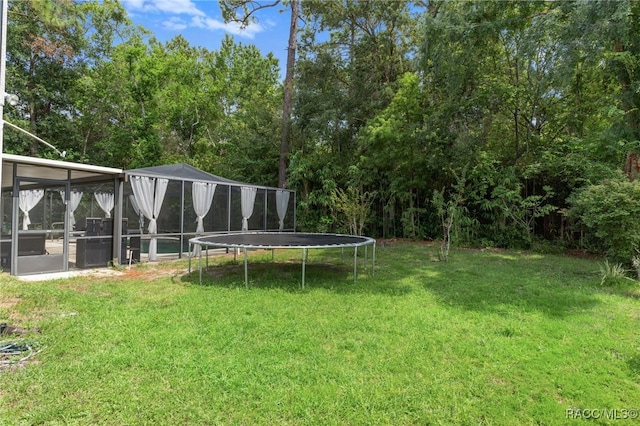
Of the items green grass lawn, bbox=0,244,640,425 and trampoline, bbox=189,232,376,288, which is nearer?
green grass lawn, bbox=0,244,640,425

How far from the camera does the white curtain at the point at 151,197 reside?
26.1 feet

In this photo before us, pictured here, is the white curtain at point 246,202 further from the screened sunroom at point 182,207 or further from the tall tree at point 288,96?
the tall tree at point 288,96

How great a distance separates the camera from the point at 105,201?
29.2 feet

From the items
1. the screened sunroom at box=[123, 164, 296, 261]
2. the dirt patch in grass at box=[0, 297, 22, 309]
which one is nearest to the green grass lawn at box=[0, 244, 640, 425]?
the dirt patch in grass at box=[0, 297, 22, 309]

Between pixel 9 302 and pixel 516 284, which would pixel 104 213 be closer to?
pixel 9 302

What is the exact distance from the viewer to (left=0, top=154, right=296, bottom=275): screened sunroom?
21.0 ft

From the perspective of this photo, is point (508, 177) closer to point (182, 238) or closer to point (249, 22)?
point (182, 238)

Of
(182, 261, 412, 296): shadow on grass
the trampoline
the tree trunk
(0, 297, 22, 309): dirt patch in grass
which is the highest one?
the tree trunk

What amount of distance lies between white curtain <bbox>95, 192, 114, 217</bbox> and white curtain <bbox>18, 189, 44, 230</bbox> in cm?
158

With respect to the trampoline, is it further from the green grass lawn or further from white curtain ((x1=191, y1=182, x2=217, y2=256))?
white curtain ((x1=191, y1=182, x2=217, y2=256))

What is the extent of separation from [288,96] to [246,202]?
5.72m

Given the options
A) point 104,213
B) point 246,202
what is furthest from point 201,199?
point 104,213

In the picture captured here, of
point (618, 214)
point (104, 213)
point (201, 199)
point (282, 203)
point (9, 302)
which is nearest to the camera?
point (9, 302)

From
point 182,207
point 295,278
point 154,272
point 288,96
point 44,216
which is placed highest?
point 288,96
